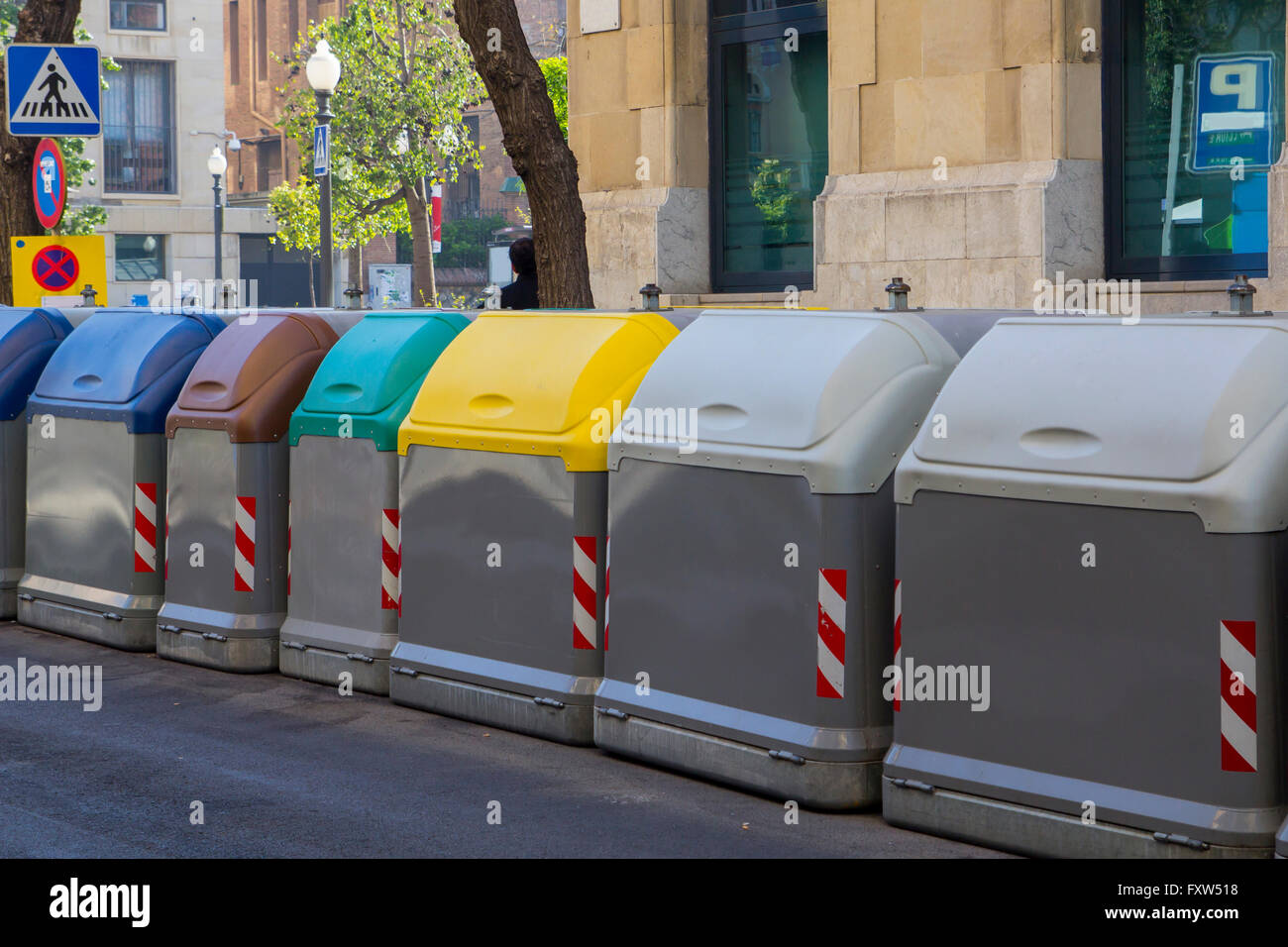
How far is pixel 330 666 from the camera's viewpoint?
800 cm

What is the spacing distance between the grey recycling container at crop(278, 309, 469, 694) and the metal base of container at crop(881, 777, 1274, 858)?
2926 mm

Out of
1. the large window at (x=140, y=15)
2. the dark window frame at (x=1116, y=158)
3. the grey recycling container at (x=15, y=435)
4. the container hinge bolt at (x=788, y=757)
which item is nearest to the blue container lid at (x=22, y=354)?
the grey recycling container at (x=15, y=435)

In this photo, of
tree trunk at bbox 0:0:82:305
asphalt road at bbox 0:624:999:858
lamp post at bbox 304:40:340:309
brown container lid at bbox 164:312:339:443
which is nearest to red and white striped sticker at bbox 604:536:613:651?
asphalt road at bbox 0:624:999:858

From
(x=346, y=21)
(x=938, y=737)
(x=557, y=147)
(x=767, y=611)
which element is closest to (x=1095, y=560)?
(x=938, y=737)

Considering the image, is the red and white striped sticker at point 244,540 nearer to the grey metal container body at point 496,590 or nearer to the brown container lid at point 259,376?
the brown container lid at point 259,376

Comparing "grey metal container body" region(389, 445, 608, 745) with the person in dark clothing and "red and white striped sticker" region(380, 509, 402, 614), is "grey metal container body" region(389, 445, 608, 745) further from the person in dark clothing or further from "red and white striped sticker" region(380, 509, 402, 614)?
the person in dark clothing

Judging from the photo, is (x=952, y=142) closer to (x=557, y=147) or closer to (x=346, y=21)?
(x=557, y=147)

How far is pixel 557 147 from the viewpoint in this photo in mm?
11414

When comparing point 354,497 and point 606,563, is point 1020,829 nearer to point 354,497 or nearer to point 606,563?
point 606,563

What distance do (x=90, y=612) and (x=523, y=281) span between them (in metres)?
4.21

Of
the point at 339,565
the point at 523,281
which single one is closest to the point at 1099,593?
the point at 339,565

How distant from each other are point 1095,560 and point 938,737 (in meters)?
0.84

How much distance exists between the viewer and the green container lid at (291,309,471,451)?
7.79 meters
